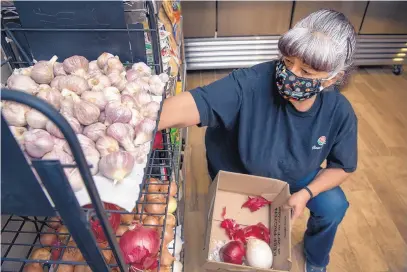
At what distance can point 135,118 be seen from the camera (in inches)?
30.7

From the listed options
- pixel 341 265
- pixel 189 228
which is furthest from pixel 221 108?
pixel 341 265

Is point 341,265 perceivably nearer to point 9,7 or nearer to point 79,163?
point 79,163

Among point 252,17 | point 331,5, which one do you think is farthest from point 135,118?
point 331,5

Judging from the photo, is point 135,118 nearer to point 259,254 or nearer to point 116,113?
point 116,113

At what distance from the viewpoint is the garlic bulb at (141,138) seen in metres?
0.73

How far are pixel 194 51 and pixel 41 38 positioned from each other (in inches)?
86.6

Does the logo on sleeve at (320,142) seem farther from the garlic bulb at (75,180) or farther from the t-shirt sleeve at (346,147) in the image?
the garlic bulb at (75,180)

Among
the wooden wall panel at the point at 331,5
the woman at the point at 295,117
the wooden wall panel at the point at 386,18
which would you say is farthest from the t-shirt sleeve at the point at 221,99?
the wooden wall panel at the point at 386,18

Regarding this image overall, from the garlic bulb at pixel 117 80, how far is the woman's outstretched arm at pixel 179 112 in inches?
6.8

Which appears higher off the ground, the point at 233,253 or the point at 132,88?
the point at 132,88

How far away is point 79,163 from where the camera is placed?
460 mm

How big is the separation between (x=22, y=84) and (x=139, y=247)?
1.74ft

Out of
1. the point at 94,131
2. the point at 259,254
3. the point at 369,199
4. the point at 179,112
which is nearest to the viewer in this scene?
the point at 94,131

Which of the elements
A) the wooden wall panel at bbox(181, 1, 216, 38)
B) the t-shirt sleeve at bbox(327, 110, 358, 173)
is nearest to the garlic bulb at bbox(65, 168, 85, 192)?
the t-shirt sleeve at bbox(327, 110, 358, 173)
